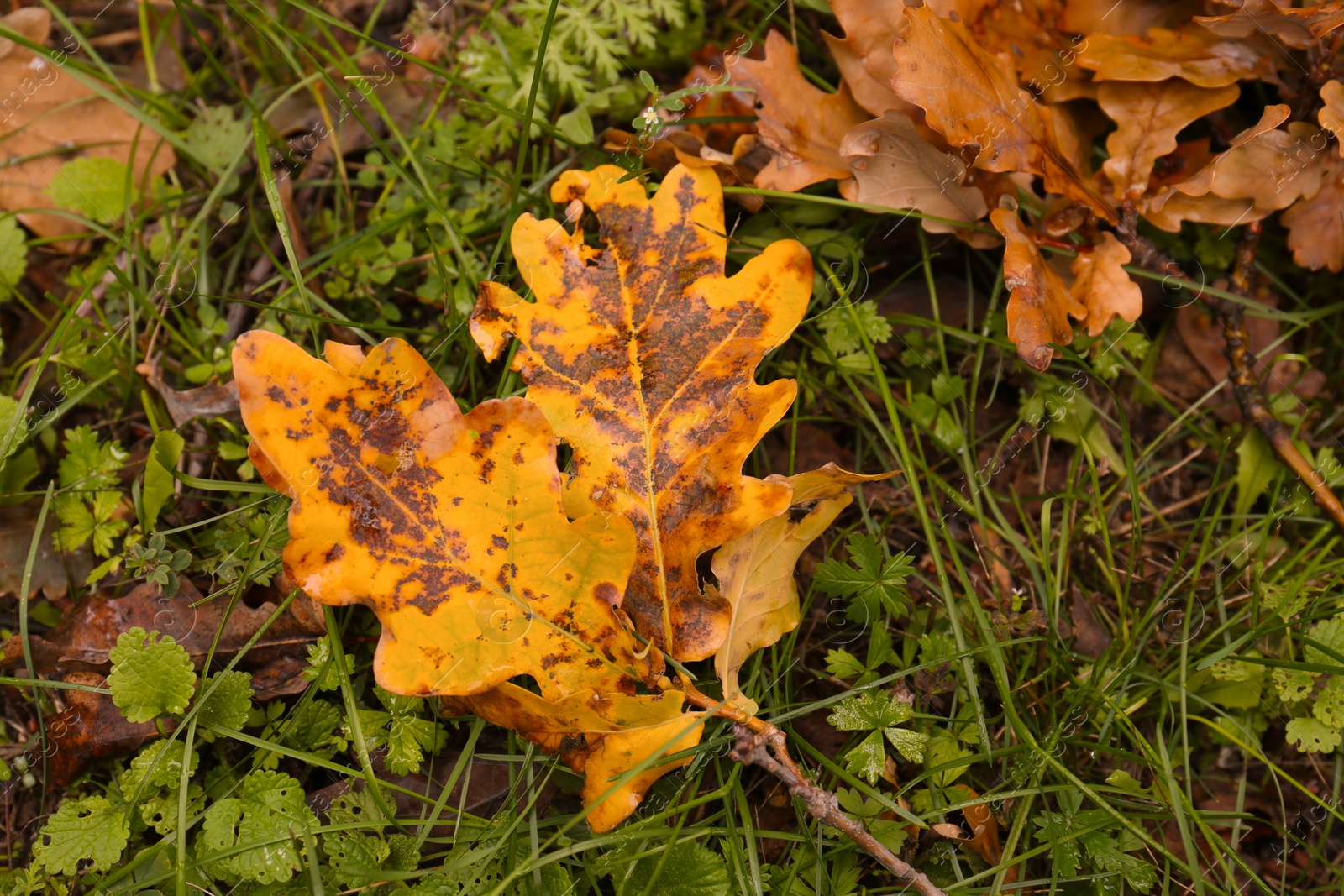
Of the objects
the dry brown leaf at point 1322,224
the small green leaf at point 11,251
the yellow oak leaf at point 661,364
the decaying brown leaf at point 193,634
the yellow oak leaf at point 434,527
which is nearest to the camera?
the yellow oak leaf at point 434,527

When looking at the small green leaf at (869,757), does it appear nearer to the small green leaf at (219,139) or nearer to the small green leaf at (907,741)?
the small green leaf at (907,741)

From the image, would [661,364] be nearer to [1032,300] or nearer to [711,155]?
[711,155]

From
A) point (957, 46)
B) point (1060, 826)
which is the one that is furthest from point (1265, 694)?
point (957, 46)

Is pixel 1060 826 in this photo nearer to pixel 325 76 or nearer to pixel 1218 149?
pixel 1218 149

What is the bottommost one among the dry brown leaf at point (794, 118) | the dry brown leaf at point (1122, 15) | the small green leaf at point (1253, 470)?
the small green leaf at point (1253, 470)

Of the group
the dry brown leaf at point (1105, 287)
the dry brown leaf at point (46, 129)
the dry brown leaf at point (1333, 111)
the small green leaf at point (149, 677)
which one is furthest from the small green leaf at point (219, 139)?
the dry brown leaf at point (1333, 111)
